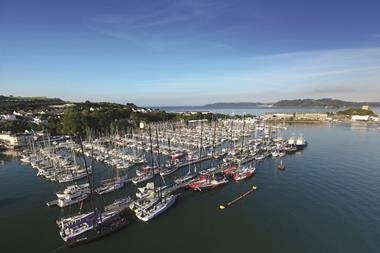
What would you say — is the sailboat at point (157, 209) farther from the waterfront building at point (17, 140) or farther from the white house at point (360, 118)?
the white house at point (360, 118)

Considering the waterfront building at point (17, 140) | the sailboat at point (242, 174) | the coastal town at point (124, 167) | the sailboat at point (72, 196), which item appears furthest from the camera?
the waterfront building at point (17, 140)

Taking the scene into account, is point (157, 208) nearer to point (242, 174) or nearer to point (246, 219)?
point (246, 219)

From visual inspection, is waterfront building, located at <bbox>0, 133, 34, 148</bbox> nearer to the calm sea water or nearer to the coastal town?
the coastal town

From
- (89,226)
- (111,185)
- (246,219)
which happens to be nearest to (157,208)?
(89,226)

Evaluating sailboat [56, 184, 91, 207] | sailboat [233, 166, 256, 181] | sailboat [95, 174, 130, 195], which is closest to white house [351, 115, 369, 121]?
sailboat [233, 166, 256, 181]

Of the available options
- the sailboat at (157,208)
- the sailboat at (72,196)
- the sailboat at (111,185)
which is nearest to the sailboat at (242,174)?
the sailboat at (157,208)

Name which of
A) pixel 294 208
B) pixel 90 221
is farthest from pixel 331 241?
pixel 90 221
